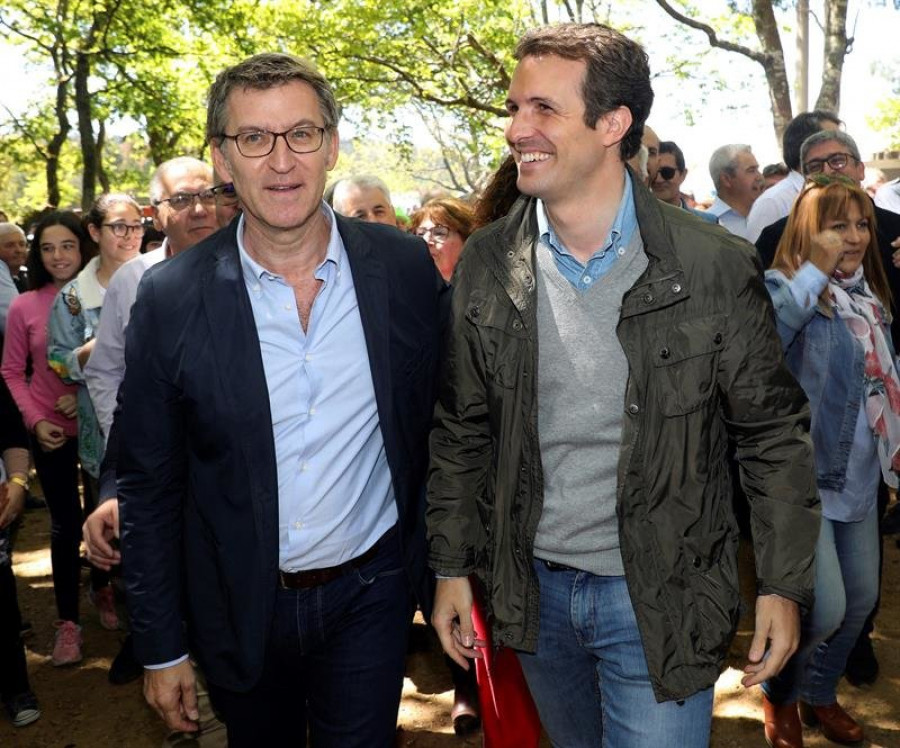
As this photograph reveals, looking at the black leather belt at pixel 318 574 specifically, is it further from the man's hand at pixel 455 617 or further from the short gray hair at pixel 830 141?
the short gray hair at pixel 830 141

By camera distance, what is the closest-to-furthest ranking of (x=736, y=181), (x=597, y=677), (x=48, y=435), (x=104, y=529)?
(x=597, y=677)
(x=104, y=529)
(x=48, y=435)
(x=736, y=181)

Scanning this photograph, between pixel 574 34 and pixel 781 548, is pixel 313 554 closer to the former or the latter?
pixel 781 548

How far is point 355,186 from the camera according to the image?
571 centimetres

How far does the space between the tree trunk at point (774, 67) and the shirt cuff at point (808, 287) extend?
37.2 feet

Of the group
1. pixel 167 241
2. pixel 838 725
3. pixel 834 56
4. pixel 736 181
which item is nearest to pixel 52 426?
pixel 167 241

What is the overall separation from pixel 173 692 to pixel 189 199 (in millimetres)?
2350

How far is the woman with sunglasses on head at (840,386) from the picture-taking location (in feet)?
12.1

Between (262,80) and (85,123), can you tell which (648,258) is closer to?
(262,80)

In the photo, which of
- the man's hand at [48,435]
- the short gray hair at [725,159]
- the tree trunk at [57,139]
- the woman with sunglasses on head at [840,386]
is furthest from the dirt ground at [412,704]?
the tree trunk at [57,139]

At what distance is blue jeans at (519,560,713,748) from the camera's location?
2420mm

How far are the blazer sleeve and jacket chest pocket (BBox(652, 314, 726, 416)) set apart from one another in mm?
1203

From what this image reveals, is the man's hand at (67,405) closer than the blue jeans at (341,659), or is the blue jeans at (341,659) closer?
the blue jeans at (341,659)

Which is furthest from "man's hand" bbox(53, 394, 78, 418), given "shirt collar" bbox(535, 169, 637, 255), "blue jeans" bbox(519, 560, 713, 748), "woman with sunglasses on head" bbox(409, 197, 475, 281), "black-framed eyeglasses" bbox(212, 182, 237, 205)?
"shirt collar" bbox(535, 169, 637, 255)

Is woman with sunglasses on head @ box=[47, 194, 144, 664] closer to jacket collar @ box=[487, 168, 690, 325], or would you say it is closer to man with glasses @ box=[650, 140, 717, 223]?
jacket collar @ box=[487, 168, 690, 325]
